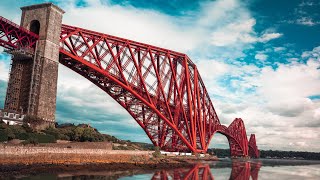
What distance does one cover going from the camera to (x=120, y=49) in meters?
56.3

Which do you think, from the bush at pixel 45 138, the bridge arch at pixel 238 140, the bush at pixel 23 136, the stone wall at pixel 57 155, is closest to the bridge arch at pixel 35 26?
the bush at pixel 45 138

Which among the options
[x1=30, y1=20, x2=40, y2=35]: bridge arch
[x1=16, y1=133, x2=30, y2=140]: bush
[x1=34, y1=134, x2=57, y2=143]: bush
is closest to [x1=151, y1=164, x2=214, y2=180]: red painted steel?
[x1=34, y1=134, x2=57, y2=143]: bush

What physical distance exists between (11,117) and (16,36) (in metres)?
11.2

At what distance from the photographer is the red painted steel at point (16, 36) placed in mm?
40750

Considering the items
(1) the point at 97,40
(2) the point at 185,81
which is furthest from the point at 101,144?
(2) the point at 185,81

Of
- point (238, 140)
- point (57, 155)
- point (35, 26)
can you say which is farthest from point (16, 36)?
point (238, 140)

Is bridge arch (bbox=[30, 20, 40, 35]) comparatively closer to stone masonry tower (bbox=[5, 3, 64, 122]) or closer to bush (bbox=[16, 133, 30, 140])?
stone masonry tower (bbox=[5, 3, 64, 122])

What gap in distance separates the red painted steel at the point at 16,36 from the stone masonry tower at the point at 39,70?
969 mm

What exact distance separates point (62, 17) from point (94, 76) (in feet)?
43.9

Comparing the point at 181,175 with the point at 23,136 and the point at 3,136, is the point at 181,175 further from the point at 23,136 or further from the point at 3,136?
the point at 3,136

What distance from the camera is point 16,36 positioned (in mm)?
42375

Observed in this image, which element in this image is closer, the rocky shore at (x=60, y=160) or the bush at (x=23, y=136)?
the rocky shore at (x=60, y=160)

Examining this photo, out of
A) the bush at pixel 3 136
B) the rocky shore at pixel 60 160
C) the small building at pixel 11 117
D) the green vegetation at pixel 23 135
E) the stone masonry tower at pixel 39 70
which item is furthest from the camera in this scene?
the stone masonry tower at pixel 39 70

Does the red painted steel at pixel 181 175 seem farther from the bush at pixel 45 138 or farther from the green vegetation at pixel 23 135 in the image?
the green vegetation at pixel 23 135
